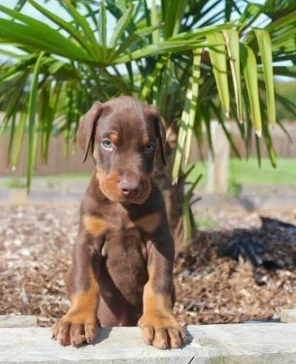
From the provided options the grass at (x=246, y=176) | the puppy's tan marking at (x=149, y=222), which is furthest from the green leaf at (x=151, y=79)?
the grass at (x=246, y=176)

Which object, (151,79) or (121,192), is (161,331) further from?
(151,79)

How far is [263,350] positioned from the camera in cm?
283

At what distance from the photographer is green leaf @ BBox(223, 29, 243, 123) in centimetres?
348

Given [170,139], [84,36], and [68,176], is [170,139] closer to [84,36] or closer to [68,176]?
[84,36]

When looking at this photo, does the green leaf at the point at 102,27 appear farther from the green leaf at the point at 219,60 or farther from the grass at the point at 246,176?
the grass at the point at 246,176

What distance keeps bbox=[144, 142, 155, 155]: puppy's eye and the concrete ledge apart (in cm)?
63

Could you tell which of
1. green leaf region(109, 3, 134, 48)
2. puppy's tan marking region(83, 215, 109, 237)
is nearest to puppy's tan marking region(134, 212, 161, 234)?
puppy's tan marking region(83, 215, 109, 237)

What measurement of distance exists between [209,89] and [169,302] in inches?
76.2

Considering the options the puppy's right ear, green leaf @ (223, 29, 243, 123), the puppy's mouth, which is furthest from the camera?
green leaf @ (223, 29, 243, 123)

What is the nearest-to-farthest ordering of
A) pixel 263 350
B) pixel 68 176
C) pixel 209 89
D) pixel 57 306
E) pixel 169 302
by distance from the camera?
pixel 263 350 < pixel 169 302 < pixel 57 306 < pixel 209 89 < pixel 68 176

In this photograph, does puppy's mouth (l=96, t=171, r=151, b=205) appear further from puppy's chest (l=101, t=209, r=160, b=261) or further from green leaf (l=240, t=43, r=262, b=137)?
green leaf (l=240, t=43, r=262, b=137)

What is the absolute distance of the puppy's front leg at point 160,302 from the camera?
281 centimetres

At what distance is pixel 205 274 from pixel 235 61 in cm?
182

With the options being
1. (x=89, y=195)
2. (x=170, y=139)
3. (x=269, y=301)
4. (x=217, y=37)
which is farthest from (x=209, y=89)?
(x=89, y=195)
